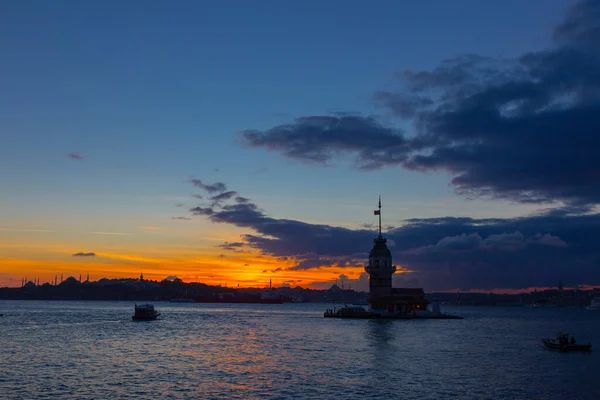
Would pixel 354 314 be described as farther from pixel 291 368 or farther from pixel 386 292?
pixel 291 368

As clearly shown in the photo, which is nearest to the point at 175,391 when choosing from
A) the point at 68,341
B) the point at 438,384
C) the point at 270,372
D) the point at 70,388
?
the point at 70,388

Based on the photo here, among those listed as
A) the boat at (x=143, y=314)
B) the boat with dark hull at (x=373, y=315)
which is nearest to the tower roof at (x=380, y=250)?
the boat with dark hull at (x=373, y=315)

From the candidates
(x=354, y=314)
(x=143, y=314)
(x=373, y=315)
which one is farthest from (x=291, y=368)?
(x=143, y=314)

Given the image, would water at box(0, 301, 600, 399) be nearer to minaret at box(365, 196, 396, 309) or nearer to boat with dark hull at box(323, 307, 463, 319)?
boat with dark hull at box(323, 307, 463, 319)

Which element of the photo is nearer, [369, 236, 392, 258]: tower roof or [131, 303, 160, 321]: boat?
[369, 236, 392, 258]: tower roof

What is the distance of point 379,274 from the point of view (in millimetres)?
157000

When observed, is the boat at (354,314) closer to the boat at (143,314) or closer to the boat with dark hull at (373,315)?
the boat with dark hull at (373,315)

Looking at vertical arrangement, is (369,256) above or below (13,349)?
above

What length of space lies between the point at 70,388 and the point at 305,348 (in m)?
39.5

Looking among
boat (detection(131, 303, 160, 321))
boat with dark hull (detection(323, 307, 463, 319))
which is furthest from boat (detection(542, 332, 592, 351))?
boat (detection(131, 303, 160, 321))

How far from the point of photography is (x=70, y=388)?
51.0m

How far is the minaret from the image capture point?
15688 centimetres

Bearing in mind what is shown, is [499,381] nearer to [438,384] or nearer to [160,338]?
[438,384]

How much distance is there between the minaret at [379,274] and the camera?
515 ft
